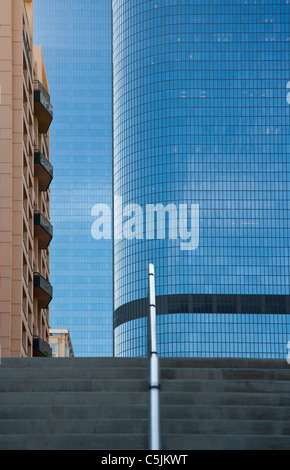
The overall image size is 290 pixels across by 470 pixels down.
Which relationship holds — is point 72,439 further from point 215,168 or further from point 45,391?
point 215,168

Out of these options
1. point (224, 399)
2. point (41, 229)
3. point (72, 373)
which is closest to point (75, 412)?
point (72, 373)

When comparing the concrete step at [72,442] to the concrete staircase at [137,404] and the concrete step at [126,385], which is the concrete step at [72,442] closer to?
the concrete staircase at [137,404]

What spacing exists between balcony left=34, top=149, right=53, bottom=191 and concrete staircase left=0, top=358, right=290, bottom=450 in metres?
34.2

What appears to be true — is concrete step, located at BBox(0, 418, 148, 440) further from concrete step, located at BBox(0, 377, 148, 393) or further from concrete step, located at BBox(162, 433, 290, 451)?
concrete step, located at BBox(0, 377, 148, 393)

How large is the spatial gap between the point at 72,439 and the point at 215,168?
11554cm

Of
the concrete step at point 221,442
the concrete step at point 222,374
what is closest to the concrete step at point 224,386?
the concrete step at point 222,374

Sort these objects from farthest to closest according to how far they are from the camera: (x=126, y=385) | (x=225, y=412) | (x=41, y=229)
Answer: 1. (x=41, y=229)
2. (x=126, y=385)
3. (x=225, y=412)

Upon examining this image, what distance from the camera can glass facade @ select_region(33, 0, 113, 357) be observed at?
158 m

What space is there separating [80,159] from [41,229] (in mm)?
122467

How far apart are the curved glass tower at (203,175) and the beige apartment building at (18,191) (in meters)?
71.1

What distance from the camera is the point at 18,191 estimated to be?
36.0m

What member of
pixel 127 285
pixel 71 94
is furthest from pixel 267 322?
pixel 71 94

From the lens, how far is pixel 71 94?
558 ft

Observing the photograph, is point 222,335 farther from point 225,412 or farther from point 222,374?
point 225,412
